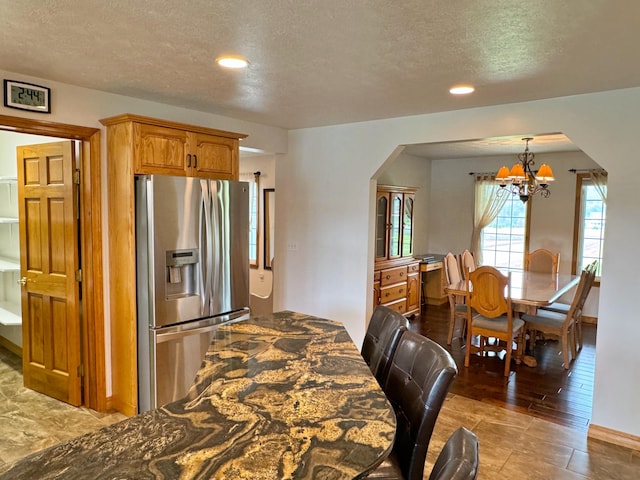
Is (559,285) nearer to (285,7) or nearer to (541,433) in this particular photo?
(541,433)

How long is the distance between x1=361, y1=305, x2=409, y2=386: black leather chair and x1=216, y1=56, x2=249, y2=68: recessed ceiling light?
60.1 inches

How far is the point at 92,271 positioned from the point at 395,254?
391 cm

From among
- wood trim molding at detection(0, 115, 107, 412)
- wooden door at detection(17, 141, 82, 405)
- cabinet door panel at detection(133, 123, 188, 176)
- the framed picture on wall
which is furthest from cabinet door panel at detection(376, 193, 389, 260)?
the framed picture on wall

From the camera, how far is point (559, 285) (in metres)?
4.88

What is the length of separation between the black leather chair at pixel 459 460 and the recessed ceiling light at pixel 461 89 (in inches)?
93.0

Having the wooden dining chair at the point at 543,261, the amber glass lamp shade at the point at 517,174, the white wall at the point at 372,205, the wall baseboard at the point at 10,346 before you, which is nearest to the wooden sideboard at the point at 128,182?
the white wall at the point at 372,205

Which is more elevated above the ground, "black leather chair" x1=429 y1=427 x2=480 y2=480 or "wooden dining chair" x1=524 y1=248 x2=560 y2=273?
"black leather chair" x1=429 y1=427 x2=480 y2=480

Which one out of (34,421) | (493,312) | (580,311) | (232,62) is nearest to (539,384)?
(493,312)

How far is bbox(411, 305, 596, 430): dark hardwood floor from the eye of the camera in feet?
11.2

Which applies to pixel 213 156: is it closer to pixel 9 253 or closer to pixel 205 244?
pixel 205 244

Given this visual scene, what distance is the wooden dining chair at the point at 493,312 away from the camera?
4.18m

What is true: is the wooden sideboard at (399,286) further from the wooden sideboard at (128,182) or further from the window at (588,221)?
the wooden sideboard at (128,182)

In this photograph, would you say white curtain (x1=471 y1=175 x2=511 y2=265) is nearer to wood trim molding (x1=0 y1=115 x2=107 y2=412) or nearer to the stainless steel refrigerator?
the stainless steel refrigerator

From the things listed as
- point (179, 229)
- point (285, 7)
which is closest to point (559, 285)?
point (179, 229)
